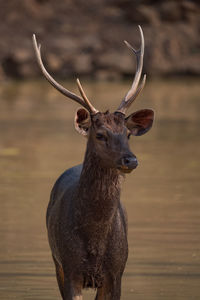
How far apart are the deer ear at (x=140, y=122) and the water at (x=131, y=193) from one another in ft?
5.32

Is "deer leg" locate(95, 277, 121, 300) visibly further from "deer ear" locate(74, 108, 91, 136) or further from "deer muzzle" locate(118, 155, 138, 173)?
"deer ear" locate(74, 108, 91, 136)

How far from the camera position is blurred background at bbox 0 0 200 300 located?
374 inches

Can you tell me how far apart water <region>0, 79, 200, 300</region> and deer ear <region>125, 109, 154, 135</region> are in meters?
1.62

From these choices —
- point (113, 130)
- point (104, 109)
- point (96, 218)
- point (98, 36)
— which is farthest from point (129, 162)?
point (98, 36)

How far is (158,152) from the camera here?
1745 cm

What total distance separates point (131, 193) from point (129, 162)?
22.6ft

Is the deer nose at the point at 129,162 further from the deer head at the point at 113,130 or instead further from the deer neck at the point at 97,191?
the deer neck at the point at 97,191

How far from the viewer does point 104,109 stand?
23.0 metres

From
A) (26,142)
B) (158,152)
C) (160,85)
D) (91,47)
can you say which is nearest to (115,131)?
(158,152)

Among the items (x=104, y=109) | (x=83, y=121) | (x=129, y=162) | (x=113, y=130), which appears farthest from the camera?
(x=104, y=109)

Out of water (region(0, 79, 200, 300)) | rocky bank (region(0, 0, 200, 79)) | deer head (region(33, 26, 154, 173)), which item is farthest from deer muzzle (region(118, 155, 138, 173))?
rocky bank (region(0, 0, 200, 79))

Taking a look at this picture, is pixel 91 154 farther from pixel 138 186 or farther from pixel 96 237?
pixel 138 186

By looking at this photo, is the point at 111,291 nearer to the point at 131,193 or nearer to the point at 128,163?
the point at 128,163

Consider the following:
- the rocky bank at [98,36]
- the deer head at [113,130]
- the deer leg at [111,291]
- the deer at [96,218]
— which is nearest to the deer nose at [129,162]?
the deer head at [113,130]
